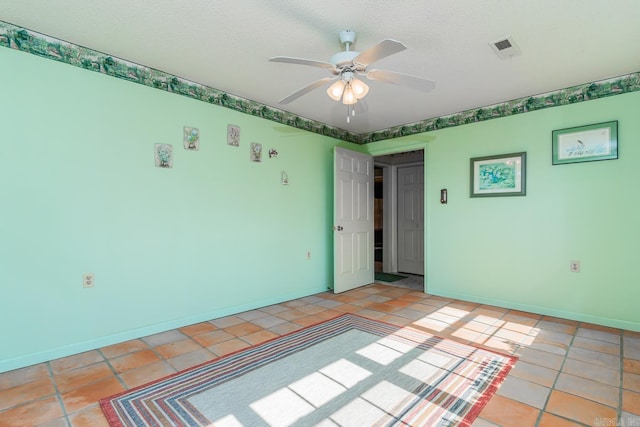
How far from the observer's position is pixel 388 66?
268cm

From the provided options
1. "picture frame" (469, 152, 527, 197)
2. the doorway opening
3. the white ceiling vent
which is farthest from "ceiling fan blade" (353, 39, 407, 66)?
the doorway opening

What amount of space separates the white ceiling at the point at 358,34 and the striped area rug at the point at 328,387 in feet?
7.82

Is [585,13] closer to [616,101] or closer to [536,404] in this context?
[616,101]

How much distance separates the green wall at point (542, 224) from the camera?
117 inches

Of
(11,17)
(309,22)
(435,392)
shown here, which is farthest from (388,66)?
(11,17)

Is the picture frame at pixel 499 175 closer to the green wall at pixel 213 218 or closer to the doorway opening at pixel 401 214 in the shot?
the green wall at pixel 213 218

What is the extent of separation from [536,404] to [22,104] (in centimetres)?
392

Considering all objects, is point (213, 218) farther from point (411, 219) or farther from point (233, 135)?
point (411, 219)

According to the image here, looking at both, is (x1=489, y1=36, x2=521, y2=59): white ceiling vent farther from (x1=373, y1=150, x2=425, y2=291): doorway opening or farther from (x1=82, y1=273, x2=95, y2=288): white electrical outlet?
(x1=82, y1=273, x2=95, y2=288): white electrical outlet

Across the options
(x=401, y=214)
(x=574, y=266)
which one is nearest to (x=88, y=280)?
(x=574, y=266)

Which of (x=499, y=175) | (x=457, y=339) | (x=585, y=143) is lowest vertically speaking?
(x=457, y=339)

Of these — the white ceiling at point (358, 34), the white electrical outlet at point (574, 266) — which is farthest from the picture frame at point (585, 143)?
the white electrical outlet at point (574, 266)

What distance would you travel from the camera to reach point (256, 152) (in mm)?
3656

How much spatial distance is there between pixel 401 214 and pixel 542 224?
2777 millimetres
